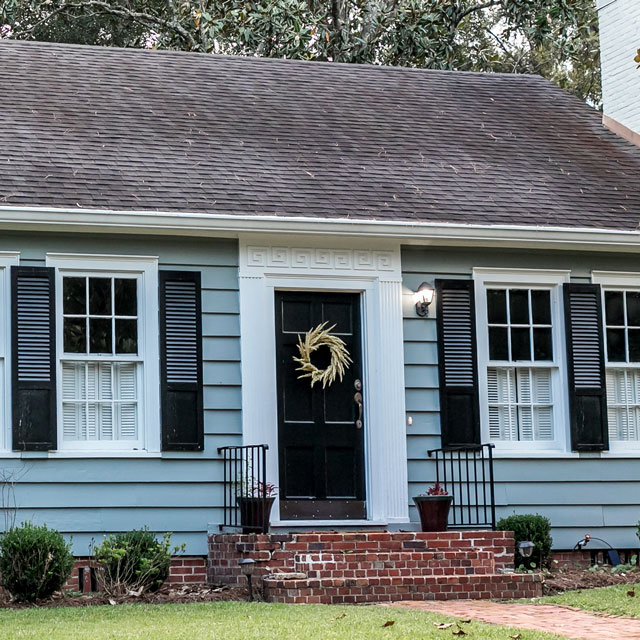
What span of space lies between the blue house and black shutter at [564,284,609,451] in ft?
0.07

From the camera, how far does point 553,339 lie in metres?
11.4

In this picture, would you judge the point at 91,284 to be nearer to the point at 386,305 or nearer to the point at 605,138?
the point at 386,305

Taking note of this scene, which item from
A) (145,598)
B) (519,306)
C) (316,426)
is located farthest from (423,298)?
(145,598)

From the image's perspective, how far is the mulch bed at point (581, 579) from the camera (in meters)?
9.80

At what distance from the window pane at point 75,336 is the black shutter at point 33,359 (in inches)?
6.0

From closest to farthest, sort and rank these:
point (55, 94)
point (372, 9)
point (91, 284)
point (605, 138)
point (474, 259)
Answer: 1. point (91, 284)
2. point (474, 259)
3. point (55, 94)
4. point (605, 138)
5. point (372, 9)

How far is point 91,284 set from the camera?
10352 mm

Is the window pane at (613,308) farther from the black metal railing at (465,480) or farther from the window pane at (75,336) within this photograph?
the window pane at (75,336)

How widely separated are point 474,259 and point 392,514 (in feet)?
8.13

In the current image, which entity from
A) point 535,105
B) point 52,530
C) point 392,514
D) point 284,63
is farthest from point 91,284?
point 535,105

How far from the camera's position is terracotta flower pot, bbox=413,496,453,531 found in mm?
10203

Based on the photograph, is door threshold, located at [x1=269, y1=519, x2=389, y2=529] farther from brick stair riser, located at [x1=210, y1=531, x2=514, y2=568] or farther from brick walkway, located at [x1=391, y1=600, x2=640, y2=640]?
brick walkway, located at [x1=391, y1=600, x2=640, y2=640]

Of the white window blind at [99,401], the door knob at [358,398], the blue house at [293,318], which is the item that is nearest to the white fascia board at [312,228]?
the blue house at [293,318]

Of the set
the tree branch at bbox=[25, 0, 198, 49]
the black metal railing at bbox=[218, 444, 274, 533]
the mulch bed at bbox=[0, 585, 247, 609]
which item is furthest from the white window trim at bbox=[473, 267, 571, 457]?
the tree branch at bbox=[25, 0, 198, 49]
